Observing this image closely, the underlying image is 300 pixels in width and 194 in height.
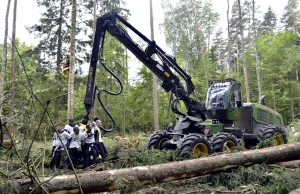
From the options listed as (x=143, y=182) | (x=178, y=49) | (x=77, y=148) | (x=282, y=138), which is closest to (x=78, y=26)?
(x=178, y=49)

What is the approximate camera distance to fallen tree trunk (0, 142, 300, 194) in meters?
4.04

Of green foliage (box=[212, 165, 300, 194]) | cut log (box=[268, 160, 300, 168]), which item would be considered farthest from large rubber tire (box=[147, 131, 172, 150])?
cut log (box=[268, 160, 300, 168])

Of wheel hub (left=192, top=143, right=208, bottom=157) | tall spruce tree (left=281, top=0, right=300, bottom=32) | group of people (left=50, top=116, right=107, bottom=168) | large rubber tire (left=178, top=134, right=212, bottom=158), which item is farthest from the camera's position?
tall spruce tree (left=281, top=0, right=300, bottom=32)

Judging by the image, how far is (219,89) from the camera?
10055 mm

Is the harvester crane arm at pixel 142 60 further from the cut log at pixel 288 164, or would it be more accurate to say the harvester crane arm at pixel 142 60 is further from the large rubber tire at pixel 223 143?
the cut log at pixel 288 164

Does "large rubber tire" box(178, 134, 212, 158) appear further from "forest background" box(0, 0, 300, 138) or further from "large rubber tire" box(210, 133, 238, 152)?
"forest background" box(0, 0, 300, 138)

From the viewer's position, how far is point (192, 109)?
927 cm

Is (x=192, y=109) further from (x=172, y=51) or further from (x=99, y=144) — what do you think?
(x=172, y=51)

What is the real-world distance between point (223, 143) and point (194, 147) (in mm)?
1028

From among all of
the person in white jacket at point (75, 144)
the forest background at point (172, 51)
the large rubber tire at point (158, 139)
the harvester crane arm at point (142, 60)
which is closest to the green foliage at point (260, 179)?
the large rubber tire at point (158, 139)

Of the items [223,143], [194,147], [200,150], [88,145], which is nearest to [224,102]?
[223,143]

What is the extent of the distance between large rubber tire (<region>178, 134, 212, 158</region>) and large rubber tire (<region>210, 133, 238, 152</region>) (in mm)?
311

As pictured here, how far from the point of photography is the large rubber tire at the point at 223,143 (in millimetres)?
7867

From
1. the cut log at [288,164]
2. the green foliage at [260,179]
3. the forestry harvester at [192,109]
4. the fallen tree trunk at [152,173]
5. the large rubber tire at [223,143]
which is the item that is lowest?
the green foliage at [260,179]
